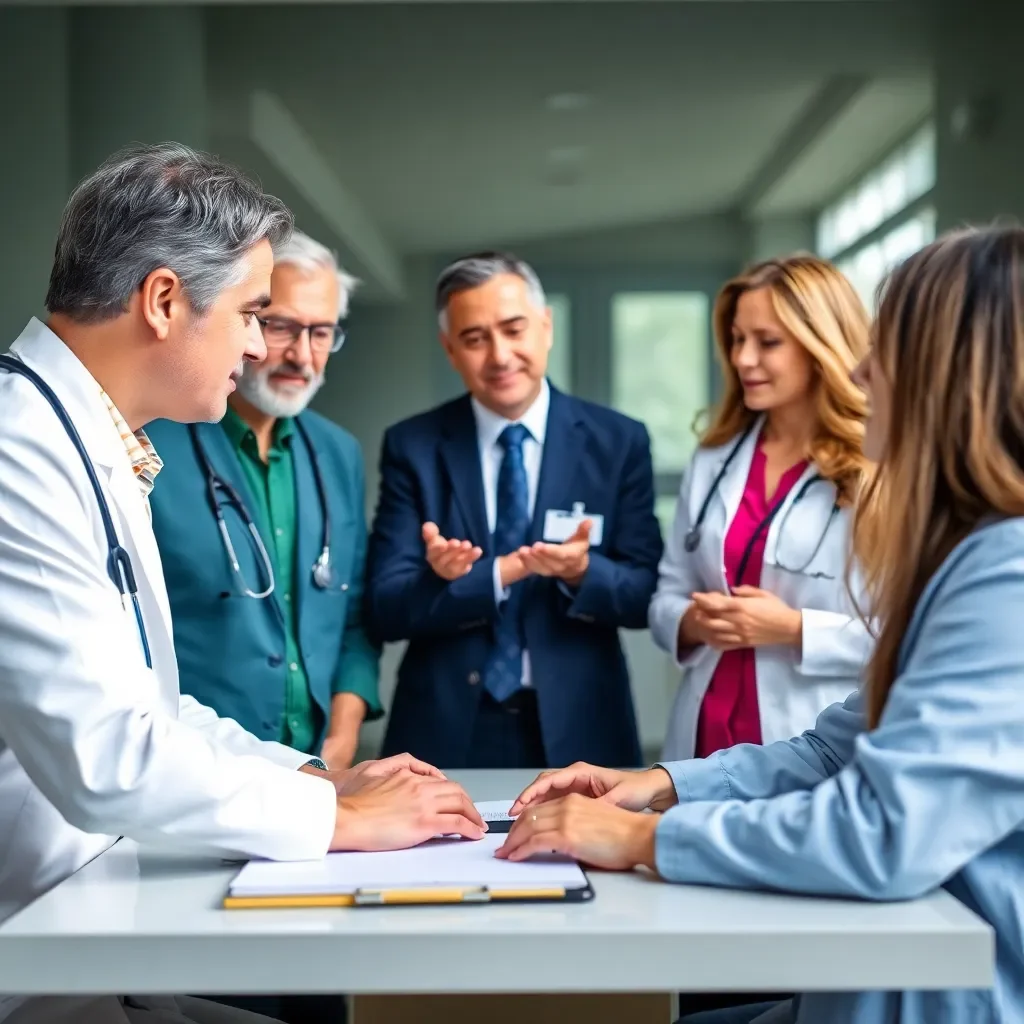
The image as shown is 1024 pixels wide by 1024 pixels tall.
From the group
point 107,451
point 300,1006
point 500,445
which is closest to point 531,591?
point 500,445

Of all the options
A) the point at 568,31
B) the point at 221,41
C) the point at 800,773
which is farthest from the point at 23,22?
the point at 800,773

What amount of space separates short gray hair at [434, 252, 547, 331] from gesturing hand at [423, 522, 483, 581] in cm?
69

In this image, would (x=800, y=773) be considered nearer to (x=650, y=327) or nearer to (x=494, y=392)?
(x=494, y=392)

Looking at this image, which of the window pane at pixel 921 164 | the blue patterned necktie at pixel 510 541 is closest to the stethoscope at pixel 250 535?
the blue patterned necktie at pixel 510 541

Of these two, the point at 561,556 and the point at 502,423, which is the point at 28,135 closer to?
the point at 502,423

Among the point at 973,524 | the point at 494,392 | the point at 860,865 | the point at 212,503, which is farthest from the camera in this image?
the point at 494,392

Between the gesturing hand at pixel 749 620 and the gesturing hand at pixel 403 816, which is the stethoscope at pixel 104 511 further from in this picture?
the gesturing hand at pixel 749 620

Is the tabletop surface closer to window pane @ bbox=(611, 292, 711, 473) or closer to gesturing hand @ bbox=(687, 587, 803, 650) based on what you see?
gesturing hand @ bbox=(687, 587, 803, 650)

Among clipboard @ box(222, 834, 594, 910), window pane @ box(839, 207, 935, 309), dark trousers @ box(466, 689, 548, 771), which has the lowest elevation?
dark trousers @ box(466, 689, 548, 771)

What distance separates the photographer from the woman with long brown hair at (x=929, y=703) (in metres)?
1.34

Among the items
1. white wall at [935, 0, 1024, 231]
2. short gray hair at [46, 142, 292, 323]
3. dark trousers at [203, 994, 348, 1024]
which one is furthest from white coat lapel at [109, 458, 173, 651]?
white wall at [935, 0, 1024, 231]

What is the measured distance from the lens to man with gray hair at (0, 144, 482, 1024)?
1478 mm

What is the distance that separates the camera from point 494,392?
3254 millimetres

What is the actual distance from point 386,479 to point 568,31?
2.43m
